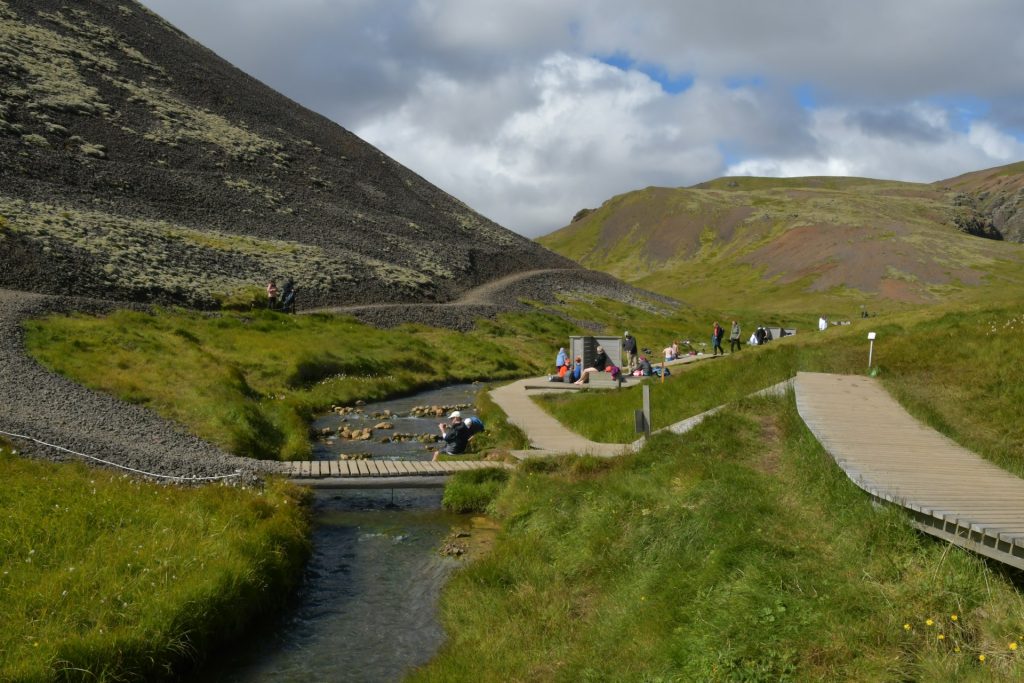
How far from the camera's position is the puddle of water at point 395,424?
22.4 m

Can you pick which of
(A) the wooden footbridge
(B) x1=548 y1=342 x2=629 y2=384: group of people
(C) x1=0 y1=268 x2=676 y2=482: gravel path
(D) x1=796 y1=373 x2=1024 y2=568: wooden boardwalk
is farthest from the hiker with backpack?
(D) x1=796 y1=373 x2=1024 y2=568: wooden boardwalk

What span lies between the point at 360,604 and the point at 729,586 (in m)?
5.83

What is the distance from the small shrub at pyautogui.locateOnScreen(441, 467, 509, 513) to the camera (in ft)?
55.6

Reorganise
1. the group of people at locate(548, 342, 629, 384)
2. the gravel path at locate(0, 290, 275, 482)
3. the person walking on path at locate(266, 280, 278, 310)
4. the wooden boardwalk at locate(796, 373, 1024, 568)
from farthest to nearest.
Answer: the person walking on path at locate(266, 280, 278, 310) < the group of people at locate(548, 342, 629, 384) < the gravel path at locate(0, 290, 275, 482) < the wooden boardwalk at locate(796, 373, 1024, 568)

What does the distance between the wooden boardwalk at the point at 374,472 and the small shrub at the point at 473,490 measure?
42 cm

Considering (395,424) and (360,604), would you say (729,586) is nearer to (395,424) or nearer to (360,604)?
(360,604)

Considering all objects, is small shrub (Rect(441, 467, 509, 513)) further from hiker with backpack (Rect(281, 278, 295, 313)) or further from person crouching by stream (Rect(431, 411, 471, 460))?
hiker with backpack (Rect(281, 278, 295, 313))

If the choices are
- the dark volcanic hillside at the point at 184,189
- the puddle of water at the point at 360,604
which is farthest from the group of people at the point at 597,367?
the dark volcanic hillside at the point at 184,189

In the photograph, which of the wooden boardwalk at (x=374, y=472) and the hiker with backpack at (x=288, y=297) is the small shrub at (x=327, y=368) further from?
the wooden boardwalk at (x=374, y=472)

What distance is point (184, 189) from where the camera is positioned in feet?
187

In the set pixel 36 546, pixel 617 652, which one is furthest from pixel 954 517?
pixel 36 546

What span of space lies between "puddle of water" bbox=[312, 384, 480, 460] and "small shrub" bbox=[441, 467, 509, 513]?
170 inches

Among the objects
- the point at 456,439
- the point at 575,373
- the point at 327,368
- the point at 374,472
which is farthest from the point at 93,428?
the point at 575,373

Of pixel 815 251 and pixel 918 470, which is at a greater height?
pixel 815 251
